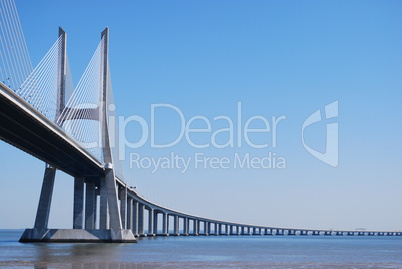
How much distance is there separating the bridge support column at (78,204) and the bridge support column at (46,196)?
4932 millimetres

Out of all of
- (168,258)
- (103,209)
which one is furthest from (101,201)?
(168,258)

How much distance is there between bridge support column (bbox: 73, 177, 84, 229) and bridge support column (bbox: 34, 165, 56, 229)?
4.93m

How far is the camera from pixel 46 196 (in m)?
67.3

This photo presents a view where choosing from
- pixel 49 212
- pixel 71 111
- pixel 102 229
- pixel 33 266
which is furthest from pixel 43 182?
pixel 33 266

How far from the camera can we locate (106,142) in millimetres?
64250

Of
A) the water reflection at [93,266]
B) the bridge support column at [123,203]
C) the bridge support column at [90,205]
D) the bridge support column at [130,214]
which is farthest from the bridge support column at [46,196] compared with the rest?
the water reflection at [93,266]

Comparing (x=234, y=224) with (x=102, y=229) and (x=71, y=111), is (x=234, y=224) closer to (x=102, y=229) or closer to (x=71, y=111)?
(x=102, y=229)

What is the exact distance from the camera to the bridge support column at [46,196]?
6731 cm

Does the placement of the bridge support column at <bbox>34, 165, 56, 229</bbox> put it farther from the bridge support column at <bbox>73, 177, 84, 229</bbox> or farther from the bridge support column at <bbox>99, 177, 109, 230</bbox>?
the bridge support column at <bbox>99, 177, 109, 230</bbox>

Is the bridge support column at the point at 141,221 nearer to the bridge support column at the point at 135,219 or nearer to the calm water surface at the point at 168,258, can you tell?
the bridge support column at the point at 135,219

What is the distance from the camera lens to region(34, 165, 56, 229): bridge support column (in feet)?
221

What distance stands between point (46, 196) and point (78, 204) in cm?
631

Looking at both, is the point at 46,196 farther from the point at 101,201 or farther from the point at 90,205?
the point at 90,205

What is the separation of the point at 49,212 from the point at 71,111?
15.7 metres
